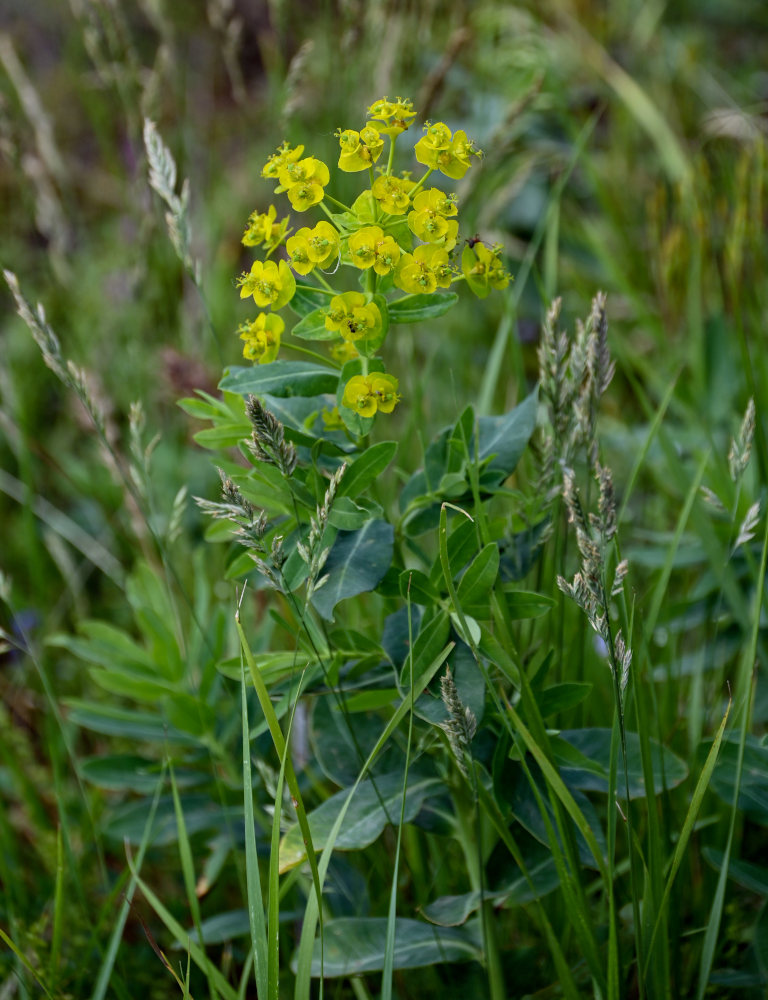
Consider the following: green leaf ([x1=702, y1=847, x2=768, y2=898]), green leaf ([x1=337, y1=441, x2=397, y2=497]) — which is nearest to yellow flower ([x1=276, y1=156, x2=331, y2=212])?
green leaf ([x1=337, y1=441, x2=397, y2=497])

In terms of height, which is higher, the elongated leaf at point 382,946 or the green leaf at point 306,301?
the green leaf at point 306,301

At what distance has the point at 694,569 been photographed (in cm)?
177

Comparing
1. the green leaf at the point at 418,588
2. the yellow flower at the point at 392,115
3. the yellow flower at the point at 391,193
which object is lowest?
the green leaf at the point at 418,588

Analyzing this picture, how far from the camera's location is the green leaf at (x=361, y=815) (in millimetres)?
906

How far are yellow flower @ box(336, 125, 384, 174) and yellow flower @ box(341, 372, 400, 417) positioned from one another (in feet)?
0.67

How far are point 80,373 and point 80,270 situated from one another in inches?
99.2

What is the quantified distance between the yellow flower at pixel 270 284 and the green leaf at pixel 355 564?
0.25 meters

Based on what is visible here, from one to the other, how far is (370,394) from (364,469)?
0.09 meters

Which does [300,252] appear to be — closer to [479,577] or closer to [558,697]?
[479,577]

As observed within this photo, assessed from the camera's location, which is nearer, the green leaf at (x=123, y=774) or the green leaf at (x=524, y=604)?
the green leaf at (x=524, y=604)

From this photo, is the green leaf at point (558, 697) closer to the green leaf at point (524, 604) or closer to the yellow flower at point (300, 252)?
the green leaf at point (524, 604)

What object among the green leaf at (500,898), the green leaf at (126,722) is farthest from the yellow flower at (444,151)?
the green leaf at (126,722)

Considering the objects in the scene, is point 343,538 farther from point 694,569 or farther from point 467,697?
point 694,569

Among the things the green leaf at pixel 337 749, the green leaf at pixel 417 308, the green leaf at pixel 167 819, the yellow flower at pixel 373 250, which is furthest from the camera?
the green leaf at pixel 167 819
